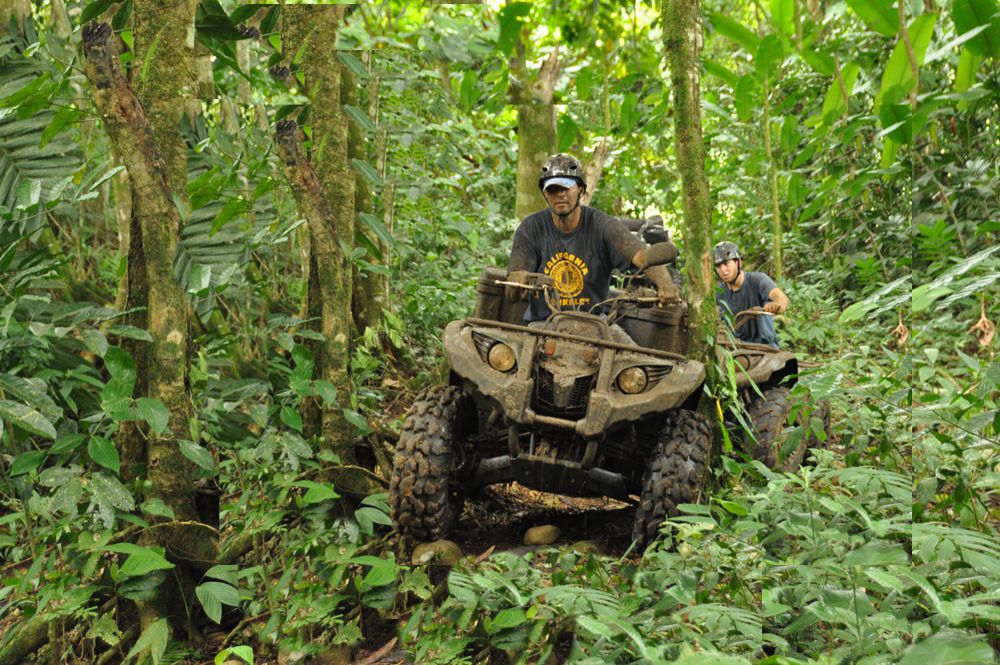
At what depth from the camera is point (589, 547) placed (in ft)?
12.4

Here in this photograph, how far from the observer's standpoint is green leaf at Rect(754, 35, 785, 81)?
305 cm

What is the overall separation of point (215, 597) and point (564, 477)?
4.89ft

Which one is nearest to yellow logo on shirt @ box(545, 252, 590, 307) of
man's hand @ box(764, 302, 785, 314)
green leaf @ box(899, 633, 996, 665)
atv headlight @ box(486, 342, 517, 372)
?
atv headlight @ box(486, 342, 517, 372)

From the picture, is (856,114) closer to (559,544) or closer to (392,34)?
(392,34)

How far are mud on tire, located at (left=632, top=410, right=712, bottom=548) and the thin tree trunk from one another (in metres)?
0.73

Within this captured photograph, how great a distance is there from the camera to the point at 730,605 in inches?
107

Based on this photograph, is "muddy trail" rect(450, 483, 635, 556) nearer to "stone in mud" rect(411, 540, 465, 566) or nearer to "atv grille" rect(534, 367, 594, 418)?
"stone in mud" rect(411, 540, 465, 566)

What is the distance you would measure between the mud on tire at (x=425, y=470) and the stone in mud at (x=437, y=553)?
0.04 m

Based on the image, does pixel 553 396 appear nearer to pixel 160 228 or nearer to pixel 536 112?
pixel 536 112

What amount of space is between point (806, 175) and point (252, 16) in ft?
7.51

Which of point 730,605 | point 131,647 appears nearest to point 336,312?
point 131,647

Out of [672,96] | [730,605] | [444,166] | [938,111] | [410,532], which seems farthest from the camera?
[444,166]

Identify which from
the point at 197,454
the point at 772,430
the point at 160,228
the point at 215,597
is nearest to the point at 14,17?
the point at 160,228

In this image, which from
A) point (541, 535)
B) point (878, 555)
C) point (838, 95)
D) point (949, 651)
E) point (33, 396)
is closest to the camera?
point (949, 651)
